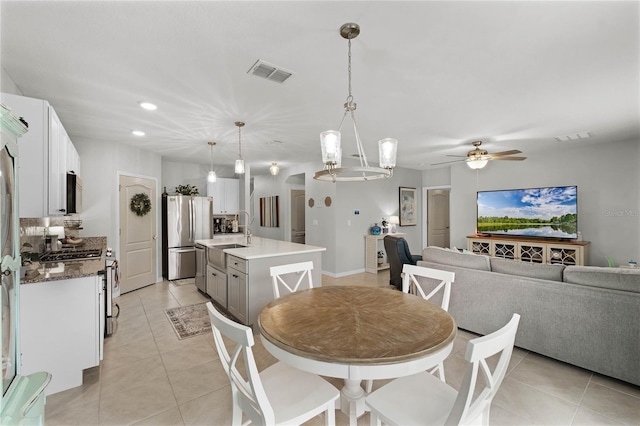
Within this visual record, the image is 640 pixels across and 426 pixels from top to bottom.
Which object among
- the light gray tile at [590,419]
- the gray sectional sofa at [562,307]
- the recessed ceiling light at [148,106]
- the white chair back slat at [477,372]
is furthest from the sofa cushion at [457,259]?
the recessed ceiling light at [148,106]

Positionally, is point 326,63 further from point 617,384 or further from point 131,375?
point 617,384

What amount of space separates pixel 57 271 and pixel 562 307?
4200mm

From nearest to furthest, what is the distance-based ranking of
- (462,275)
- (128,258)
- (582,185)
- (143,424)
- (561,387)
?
(143,424), (561,387), (462,275), (128,258), (582,185)

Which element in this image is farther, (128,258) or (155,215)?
(155,215)

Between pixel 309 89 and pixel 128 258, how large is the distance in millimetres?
4203

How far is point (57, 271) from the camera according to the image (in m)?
2.21

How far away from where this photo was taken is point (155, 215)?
17.0ft

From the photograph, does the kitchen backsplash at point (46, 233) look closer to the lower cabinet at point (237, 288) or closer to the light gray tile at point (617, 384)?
the lower cabinet at point (237, 288)

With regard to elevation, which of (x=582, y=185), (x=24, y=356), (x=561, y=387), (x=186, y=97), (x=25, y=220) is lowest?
(x=561, y=387)

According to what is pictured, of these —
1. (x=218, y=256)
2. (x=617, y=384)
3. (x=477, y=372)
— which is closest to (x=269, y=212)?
(x=218, y=256)

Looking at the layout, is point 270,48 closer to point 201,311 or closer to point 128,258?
point 201,311

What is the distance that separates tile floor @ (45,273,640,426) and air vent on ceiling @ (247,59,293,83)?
2522 mm

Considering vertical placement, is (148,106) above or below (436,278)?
above

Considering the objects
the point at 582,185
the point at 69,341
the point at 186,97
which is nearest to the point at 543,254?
the point at 582,185
